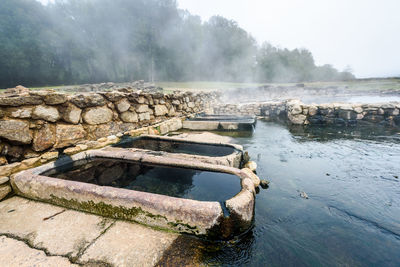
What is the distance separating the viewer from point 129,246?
1293 mm

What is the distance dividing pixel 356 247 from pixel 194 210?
1.53 m

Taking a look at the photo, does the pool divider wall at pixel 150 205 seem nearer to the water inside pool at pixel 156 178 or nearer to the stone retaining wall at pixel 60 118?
the water inside pool at pixel 156 178

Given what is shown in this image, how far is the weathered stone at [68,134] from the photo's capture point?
102 inches

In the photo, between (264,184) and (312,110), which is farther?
(312,110)

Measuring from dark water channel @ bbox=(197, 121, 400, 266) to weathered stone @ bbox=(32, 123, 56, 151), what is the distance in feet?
8.60

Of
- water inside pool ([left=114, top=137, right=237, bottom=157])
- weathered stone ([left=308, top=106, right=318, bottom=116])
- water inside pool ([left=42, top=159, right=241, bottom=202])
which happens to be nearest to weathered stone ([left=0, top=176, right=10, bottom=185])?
water inside pool ([left=42, top=159, right=241, bottom=202])

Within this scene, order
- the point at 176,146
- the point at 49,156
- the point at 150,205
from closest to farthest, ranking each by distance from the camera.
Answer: the point at 150,205
the point at 49,156
the point at 176,146

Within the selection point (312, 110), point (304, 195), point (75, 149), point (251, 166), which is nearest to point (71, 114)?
point (75, 149)

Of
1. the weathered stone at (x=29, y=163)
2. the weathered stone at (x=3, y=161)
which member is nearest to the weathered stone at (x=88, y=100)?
the weathered stone at (x=29, y=163)

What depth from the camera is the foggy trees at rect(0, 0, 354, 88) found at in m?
18.5

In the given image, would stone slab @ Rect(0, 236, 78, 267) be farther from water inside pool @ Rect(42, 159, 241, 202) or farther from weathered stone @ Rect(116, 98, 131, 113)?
weathered stone @ Rect(116, 98, 131, 113)

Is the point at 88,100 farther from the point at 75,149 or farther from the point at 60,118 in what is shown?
the point at 75,149

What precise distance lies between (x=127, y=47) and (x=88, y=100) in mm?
31103

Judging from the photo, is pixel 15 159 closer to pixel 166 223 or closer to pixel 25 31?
pixel 166 223
